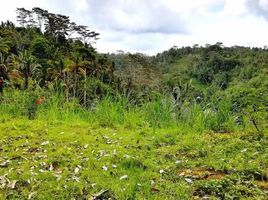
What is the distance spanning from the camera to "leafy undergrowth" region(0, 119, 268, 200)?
4.37 m

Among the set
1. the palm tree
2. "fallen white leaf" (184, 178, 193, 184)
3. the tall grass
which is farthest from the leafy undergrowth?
the palm tree

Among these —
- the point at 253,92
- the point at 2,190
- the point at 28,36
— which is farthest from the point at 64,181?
the point at 28,36

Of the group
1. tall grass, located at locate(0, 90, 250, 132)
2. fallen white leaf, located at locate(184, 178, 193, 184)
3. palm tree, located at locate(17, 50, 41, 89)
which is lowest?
fallen white leaf, located at locate(184, 178, 193, 184)

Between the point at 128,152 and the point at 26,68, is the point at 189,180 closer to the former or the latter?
the point at 128,152

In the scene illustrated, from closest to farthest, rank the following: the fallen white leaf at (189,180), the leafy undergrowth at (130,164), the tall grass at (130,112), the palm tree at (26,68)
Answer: the leafy undergrowth at (130,164) < the fallen white leaf at (189,180) < the tall grass at (130,112) < the palm tree at (26,68)

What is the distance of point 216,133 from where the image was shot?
7488 mm

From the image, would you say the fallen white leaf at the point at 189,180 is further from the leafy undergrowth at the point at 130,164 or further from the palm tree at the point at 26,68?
the palm tree at the point at 26,68

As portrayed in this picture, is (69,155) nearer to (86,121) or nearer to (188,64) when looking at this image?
(86,121)

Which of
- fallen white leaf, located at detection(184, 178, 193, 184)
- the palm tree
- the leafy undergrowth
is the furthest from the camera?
the palm tree

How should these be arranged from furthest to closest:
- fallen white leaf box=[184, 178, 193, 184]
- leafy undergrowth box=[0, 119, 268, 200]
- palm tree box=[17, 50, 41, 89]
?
palm tree box=[17, 50, 41, 89]
fallen white leaf box=[184, 178, 193, 184]
leafy undergrowth box=[0, 119, 268, 200]

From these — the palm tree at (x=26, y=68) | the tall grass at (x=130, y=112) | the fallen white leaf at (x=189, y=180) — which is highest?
the palm tree at (x=26, y=68)

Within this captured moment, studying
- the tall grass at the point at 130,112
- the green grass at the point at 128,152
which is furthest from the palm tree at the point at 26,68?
the green grass at the point at 128,152

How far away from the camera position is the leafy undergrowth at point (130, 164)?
172 inches

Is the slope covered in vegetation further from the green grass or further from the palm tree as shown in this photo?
the palm tree
